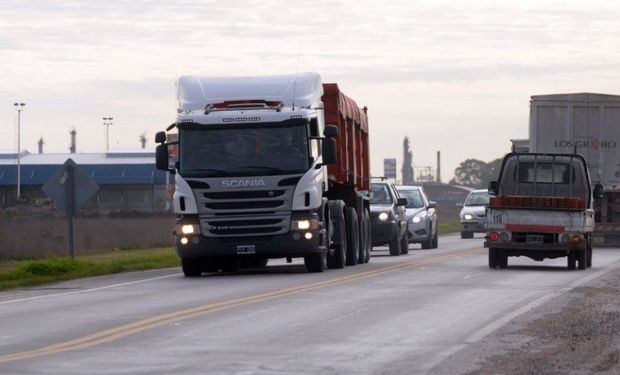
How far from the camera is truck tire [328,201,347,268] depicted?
29359mm

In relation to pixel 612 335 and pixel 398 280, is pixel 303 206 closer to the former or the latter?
pixel 398 280

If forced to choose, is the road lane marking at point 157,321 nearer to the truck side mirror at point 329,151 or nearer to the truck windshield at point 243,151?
the truck side mirror at point 329,151

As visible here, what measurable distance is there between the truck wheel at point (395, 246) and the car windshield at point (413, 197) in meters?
5.94

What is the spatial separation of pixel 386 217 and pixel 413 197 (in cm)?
769

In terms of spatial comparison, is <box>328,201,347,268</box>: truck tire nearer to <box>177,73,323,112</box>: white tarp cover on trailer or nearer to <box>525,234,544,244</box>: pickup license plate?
<box>177,73,323,112</box>: white tarp cover on trailer

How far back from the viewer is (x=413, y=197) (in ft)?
148

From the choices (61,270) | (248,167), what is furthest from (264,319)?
(61,270)

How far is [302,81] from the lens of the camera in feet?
89.8

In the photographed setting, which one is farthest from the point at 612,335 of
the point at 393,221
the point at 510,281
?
the point at 393,221

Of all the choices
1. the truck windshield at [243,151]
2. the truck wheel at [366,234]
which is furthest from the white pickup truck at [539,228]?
the truck windshield at [243,151]

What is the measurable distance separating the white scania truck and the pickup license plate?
422 centimetres

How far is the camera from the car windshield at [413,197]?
44750mm

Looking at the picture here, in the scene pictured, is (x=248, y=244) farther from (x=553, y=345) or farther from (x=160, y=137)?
(x=553, y=345)

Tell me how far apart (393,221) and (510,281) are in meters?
12.7
